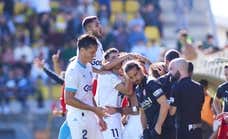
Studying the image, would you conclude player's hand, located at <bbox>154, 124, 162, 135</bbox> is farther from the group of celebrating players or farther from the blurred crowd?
the blurred crowd

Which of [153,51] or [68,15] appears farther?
[68,15]

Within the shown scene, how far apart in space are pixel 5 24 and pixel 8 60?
156 cm

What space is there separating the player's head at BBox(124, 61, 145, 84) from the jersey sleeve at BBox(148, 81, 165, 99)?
0.23 metres

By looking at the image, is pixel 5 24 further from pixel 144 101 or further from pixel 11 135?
pixel 144 101

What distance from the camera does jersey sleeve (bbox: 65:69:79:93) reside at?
1623 cm

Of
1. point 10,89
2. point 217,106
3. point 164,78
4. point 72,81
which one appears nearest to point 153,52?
point 10,89

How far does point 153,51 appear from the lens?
30.1 meters

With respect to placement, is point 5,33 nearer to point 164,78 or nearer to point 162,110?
point 164,78

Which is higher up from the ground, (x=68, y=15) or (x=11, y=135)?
(x=68, y=15)

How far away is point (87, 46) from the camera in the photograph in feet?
52.8

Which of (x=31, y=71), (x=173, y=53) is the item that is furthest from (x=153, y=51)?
(x=173, y=53)

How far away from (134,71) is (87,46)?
90 cm

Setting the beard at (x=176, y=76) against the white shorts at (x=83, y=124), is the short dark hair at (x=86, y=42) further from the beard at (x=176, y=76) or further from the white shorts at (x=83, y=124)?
the beard at (x=176, y=76)

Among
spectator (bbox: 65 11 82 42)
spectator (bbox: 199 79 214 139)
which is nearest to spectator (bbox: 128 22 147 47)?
spectator (bbox: 65 11 82 42)
